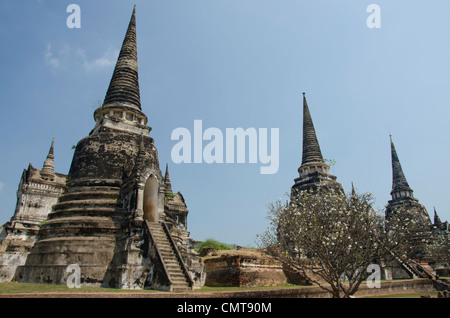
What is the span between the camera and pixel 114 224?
15.4m

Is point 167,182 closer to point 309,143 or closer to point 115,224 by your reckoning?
point 115,224

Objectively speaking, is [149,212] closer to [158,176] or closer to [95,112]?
[158,176]

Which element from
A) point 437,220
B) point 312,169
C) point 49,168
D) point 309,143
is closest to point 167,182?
point 49,168

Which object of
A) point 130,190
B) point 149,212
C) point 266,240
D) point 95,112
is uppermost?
point 95,112

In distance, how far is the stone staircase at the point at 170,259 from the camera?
41.5 ft

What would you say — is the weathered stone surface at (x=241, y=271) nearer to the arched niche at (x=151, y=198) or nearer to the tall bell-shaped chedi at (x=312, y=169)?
the arched niche at (x=151, y=198)

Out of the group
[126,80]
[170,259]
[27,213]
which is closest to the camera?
[170,259]

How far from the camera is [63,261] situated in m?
14.2

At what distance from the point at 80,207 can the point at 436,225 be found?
1726 inches

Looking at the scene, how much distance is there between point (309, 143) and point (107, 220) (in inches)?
1025

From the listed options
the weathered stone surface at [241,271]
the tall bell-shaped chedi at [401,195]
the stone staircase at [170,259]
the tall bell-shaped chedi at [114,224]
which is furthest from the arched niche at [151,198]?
the tall bell-shaped chedi at [401,195]

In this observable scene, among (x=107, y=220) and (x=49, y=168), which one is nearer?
(x=107, y=220)

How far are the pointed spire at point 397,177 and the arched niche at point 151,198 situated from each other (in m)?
40.4
